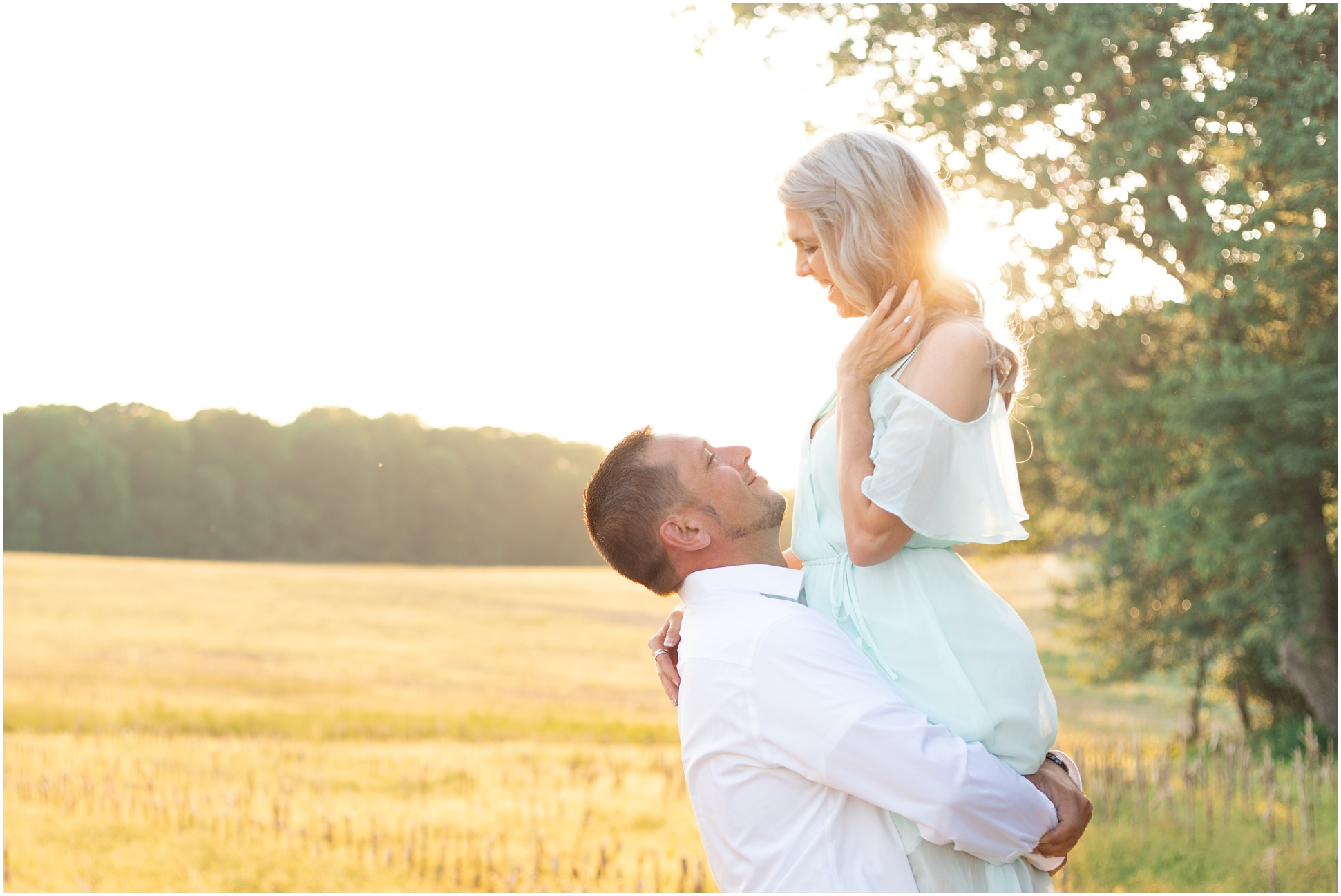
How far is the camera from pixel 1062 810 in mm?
2186

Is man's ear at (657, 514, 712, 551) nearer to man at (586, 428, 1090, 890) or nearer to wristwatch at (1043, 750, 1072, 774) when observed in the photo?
man at (586, 428, 1090, 890)

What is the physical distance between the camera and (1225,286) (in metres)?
9.48

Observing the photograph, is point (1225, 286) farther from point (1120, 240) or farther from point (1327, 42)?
point (1327, 42)

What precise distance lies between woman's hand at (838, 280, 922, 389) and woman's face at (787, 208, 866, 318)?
0.16m

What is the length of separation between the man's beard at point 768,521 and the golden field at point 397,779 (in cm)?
423

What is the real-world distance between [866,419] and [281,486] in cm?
3400

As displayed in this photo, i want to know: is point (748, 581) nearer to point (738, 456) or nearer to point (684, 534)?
point (684, 534)

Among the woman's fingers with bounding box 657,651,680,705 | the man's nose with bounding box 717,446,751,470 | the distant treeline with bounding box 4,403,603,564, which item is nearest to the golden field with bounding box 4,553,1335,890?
the woman's fingers with bounding box 657,651,680,705

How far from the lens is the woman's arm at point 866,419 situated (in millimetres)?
2191

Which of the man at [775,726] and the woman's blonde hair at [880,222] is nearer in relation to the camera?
the man at [775,726]

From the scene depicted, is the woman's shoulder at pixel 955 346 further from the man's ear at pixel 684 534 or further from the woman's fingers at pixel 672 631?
the woman's fingers at pixel 672 631

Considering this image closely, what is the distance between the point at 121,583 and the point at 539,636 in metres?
11.5

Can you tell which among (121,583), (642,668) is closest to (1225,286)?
(642,668)

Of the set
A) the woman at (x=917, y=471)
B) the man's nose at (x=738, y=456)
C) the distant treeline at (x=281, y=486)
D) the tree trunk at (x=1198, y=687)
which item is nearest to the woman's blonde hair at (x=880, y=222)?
the woman at (x=917, y=471)
